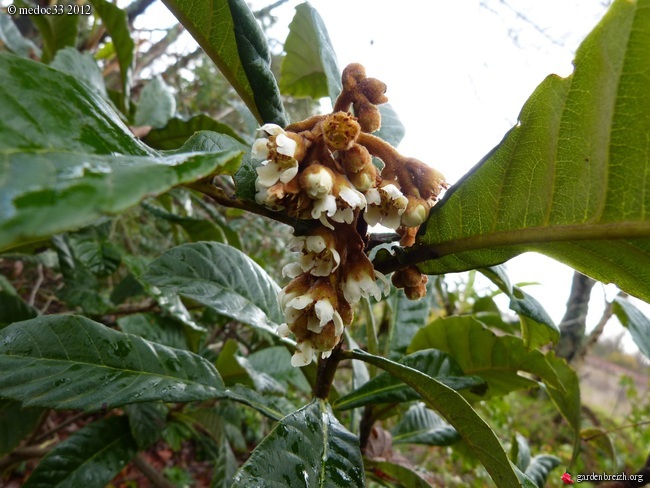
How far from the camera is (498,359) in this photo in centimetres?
109

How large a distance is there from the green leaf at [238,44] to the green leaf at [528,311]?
1.55ft

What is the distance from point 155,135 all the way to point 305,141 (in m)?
1.08

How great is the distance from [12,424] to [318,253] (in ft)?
3.51

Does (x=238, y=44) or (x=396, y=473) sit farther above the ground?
(x=238, y=44)

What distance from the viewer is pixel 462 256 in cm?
68

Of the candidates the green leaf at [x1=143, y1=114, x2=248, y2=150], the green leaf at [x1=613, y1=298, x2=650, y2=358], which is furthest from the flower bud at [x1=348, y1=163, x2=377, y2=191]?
the green leaf at [x1=613, y1=298, x2=650, y2=358]

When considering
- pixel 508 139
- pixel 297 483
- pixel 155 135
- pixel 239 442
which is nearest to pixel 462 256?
pixel 508 139

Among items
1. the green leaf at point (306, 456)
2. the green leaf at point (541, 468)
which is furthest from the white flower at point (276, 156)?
the green leaf at point (541, 468)

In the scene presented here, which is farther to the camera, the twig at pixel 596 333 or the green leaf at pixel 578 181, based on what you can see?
the twig at pixel 596 333

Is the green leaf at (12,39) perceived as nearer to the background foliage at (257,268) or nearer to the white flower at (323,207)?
the background foliage at (257,268)

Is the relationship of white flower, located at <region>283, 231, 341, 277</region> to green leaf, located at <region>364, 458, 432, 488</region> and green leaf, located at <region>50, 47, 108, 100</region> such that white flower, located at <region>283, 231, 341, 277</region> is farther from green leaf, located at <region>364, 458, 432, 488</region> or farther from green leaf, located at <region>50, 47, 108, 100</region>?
green leaf, located at <region>50, 47, 108, 100</region>

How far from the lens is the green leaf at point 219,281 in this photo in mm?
935

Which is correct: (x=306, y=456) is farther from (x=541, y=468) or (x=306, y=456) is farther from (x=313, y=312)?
(x=541, y=468)

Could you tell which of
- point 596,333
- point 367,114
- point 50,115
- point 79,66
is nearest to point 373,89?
point 367,114
